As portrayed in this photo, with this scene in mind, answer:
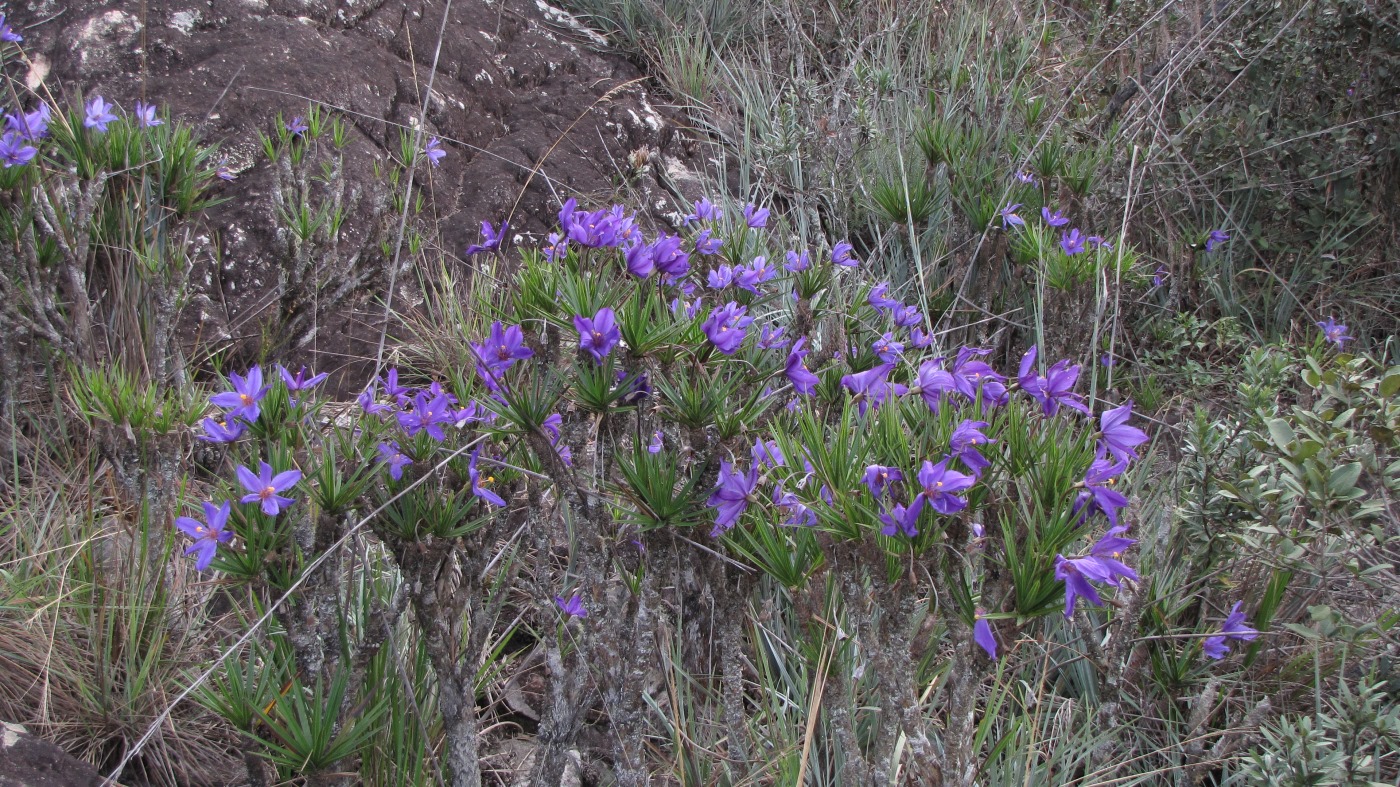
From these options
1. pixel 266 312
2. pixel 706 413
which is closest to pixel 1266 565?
pixel 706 413

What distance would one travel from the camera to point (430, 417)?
5.04ft

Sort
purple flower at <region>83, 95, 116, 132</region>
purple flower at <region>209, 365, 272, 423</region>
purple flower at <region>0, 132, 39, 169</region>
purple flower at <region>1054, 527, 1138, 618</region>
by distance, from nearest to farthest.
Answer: purple flower at <region>1054, 527, 1138, 618</region>, purple flower at <region>209, 365, 272, 423</region>, purple flower at <region>0, 132, 39, 169</region>, purple flower at <region>83, 95, 116, 132</region>

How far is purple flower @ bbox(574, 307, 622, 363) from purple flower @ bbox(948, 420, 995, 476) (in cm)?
52

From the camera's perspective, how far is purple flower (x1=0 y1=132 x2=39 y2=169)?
2252 millimetres

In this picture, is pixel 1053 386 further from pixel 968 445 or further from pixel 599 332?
pixel 599 332

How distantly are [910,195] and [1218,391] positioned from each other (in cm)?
134

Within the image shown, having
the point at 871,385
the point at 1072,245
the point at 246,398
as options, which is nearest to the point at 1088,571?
the point at 871,385

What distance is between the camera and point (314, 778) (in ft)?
4.80

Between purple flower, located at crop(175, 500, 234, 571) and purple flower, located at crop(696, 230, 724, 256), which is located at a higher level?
purple flower, located at crop(696, 230, 724, 256)

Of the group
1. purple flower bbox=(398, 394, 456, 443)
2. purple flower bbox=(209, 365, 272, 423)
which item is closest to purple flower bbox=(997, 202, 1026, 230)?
purple flower bbox=(398, 394, 456, 443)

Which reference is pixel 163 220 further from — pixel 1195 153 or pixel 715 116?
pixel 1195 153

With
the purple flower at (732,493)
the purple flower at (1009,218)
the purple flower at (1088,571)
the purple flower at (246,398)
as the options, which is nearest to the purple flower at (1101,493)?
the purple flower at (1088,571)

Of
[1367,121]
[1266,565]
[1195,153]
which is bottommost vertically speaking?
[1266,565]

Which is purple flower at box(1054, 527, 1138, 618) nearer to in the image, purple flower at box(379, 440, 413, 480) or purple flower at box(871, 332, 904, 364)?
purple flower at box(871, 332, 904, 364)
